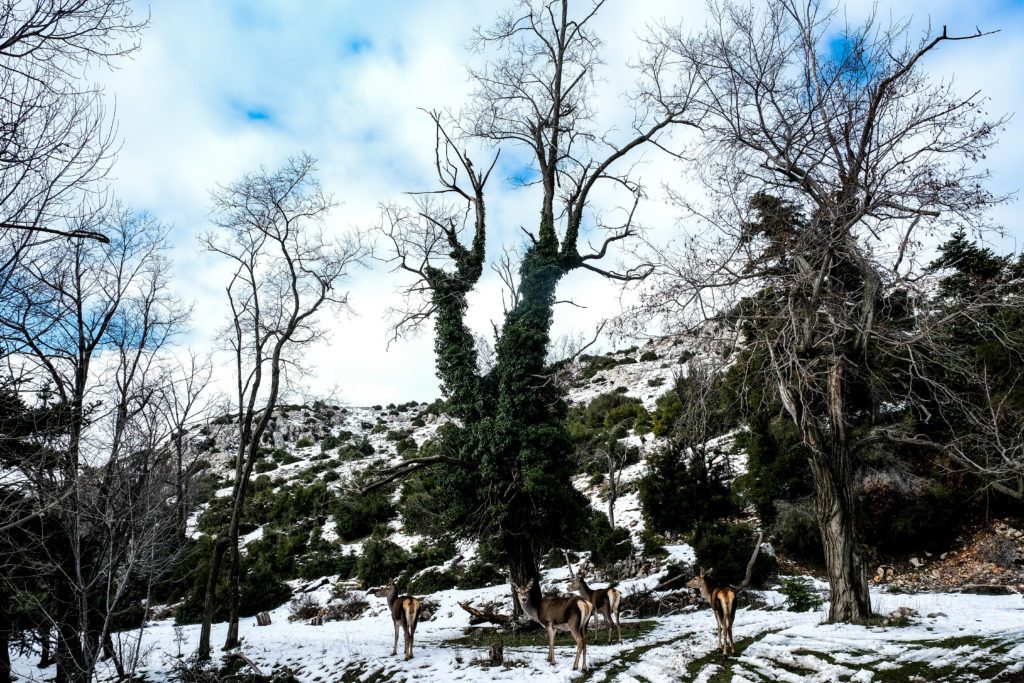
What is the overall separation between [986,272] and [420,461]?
55.0 ft

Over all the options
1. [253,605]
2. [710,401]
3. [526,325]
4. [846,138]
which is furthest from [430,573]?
[846,138]

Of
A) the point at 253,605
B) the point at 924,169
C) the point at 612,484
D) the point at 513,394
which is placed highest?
the point at 924,169

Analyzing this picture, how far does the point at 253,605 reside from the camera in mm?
18547

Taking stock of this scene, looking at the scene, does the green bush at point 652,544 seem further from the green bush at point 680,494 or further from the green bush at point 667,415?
the green bush at point 667,415

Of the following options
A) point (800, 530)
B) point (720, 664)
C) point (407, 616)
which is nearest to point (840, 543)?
point (720, 664)

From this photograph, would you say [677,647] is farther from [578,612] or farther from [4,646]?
[4,646]

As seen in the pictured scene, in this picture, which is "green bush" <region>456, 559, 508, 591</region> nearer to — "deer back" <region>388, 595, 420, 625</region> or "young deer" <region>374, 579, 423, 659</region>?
"young deer" <region>374, 579, 423, 659</region>

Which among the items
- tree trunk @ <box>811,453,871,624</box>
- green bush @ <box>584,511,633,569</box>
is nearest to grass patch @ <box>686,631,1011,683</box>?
tree trunk @ <box>811,453,871,624</box>

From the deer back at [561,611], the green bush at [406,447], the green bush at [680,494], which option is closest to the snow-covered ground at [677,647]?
the deer back at [561,611]

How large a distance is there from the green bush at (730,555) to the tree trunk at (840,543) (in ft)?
17.7

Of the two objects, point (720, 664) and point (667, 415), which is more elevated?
point (667, 415)

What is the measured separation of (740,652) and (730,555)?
7259 mm

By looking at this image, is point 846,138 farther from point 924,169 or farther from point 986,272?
point 986,272

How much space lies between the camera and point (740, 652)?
7051 mm
